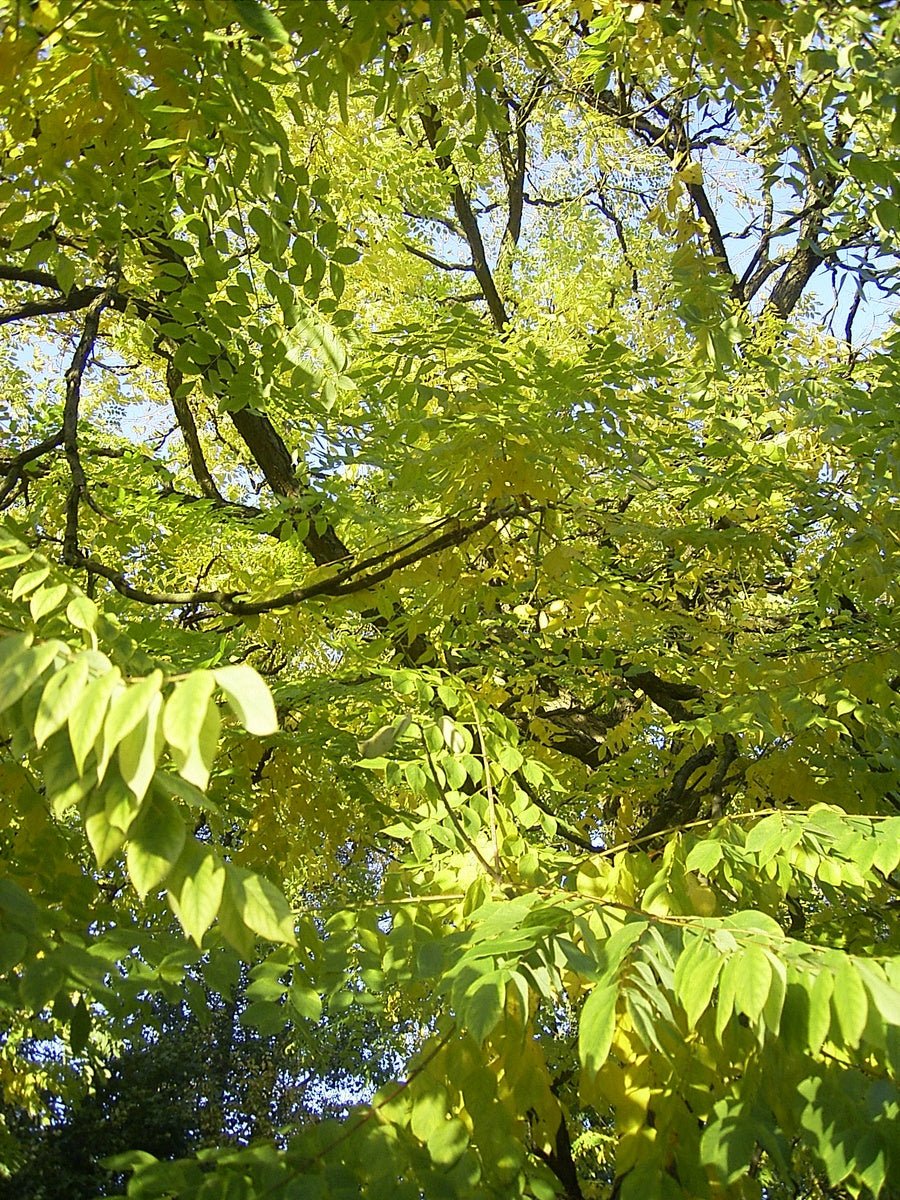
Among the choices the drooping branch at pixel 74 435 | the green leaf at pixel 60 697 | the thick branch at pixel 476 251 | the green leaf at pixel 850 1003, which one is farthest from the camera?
the thick branch at pixel 476 251

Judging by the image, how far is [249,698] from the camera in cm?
96

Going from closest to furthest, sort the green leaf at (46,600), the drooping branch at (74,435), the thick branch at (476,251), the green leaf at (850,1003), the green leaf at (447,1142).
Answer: the green leaf at (850,1003)
the green leaf at (46,600)
the green leaf at (447,1142)
the drooping branch at (74,435)
the thick branch at (476,251)

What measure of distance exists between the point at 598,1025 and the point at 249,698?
71cm

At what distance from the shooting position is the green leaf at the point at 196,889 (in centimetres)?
107

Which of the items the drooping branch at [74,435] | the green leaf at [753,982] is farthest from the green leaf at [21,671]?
the drooping branch at [74,435]

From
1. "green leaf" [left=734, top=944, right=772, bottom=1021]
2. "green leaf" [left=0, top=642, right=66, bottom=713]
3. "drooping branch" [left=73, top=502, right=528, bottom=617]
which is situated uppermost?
Result: "drooping branch" [left=73, top=502, right=528, bottom=617]

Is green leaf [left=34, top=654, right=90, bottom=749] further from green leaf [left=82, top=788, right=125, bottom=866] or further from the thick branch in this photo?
the thick branch

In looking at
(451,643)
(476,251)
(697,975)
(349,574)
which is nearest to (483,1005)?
(697,975)

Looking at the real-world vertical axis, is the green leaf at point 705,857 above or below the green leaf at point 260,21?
below

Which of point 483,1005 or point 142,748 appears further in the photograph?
point 483,1005

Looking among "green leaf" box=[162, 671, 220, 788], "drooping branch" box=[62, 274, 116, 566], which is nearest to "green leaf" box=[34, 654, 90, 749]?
"green leaf" box=[162, 671, 220, 788]

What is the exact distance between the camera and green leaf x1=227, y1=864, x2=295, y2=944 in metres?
1.07

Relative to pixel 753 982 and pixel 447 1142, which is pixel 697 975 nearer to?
pixel 753 982

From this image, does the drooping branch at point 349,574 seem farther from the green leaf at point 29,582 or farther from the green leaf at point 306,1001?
the green leaf at point 29,582
